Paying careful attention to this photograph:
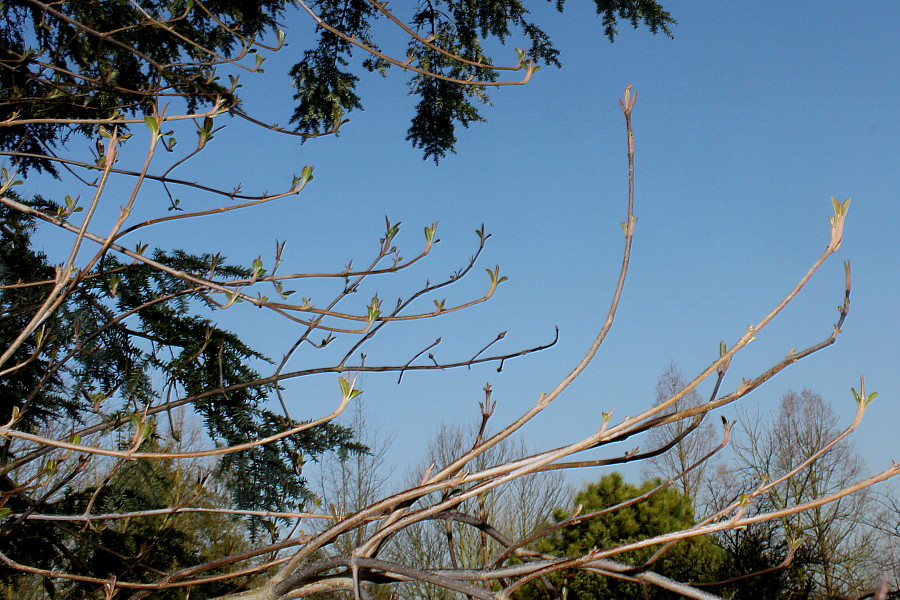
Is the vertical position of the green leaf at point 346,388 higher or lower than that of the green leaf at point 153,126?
lower

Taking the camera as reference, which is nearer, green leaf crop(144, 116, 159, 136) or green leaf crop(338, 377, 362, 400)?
green leaf crop(338, 377, 362, 400)

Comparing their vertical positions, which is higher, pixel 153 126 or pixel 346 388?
pixel 153 126

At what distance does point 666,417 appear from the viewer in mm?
906

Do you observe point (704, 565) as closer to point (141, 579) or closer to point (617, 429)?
point (141, 579)

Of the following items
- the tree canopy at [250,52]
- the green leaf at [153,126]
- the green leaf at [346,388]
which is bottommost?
the green leaf at [346,388]

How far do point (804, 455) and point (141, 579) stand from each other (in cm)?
1718

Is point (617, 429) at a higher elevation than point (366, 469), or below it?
below

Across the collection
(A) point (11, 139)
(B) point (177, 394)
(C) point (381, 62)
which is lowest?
(B) point (177, 394)

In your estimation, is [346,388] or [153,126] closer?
[346,388]

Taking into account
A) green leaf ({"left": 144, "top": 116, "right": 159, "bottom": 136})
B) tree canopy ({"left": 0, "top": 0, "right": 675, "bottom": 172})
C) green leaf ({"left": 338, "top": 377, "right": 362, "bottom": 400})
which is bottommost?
green leaf ({"left": 338, "top": 377, "right": 362, "bottom": 400})

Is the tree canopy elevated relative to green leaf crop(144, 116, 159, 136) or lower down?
elevated

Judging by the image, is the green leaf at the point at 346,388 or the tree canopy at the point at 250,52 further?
the tree canopy at the point at 250,52

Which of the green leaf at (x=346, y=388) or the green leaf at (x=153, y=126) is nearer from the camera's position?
the green leaf at (x=346, y=388)

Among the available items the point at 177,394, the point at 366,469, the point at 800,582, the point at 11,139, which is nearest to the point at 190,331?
the point at 177,394
